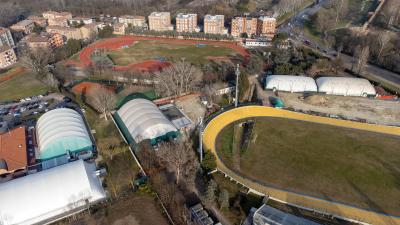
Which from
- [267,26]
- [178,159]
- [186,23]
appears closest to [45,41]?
[186,23]

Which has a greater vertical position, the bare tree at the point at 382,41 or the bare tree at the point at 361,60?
the bare tree at the point at 382,41

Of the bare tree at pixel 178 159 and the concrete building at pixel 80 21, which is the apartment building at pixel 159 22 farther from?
the bare tree at pixel 178 159

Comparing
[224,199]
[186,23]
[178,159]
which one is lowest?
[224,199]

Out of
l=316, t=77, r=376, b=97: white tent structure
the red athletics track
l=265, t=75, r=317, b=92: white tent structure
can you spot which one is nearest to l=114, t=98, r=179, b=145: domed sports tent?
l=265, t=75, r=317, b=92: white tent structure

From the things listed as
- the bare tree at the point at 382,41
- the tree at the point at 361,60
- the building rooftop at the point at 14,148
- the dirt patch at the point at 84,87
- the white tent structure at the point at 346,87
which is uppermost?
the bare tree at the point at 382,41

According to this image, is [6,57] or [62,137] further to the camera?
[6,57]

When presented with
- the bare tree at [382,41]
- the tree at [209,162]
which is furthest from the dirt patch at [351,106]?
the bare tree at [382,41]

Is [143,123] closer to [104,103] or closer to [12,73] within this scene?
[104,103]

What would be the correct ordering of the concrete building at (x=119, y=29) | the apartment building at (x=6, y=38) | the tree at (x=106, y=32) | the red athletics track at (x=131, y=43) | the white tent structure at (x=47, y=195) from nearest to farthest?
the white tent structure at (x=47, y=195), the red athletics track at (x=131, y=43), the apartment building at (x=6, y=38), the tree at (x=106, y=32), the concrete building at (x=119, y=29)

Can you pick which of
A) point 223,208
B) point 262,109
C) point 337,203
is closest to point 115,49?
point 262,109
